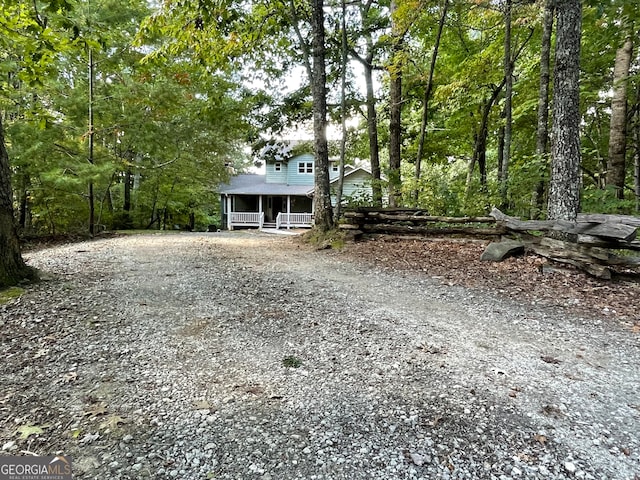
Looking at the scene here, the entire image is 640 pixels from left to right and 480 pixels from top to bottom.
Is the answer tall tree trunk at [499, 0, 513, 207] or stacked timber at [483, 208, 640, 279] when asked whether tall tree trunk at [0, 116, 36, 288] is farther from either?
tall tree trunk at [499, 0, 513, 207]

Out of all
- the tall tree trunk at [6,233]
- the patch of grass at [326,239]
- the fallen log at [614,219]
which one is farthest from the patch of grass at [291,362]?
the patch of grass at [326,239]

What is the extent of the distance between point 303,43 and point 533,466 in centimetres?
992

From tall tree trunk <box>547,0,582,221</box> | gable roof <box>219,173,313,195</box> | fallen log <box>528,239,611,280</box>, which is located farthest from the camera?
gable roof <box>219,173,313,195</box>

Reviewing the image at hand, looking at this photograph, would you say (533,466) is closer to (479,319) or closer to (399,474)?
(399,474)

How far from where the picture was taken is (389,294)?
4586mm

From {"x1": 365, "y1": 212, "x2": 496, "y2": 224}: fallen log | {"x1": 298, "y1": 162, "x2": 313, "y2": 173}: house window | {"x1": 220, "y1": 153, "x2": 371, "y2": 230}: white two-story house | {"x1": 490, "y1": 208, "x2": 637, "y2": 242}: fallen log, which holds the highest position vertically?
{"x1": 298, "y1": 162, "x2": 313, "y2": 173}: house window

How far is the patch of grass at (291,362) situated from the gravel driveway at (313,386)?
2 centimetres

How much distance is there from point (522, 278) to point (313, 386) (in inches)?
160

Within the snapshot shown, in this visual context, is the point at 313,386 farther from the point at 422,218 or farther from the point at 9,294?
the point at 422,218

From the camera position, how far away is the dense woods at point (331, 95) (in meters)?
7.64

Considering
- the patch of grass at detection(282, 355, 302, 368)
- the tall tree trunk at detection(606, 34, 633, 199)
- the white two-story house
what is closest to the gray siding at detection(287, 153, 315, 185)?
the white two-story house

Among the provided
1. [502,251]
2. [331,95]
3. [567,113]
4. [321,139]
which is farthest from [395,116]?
[502,251]

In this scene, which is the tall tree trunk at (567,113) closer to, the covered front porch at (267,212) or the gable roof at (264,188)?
the gable roof at (264,188)

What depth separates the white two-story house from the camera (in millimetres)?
21891
